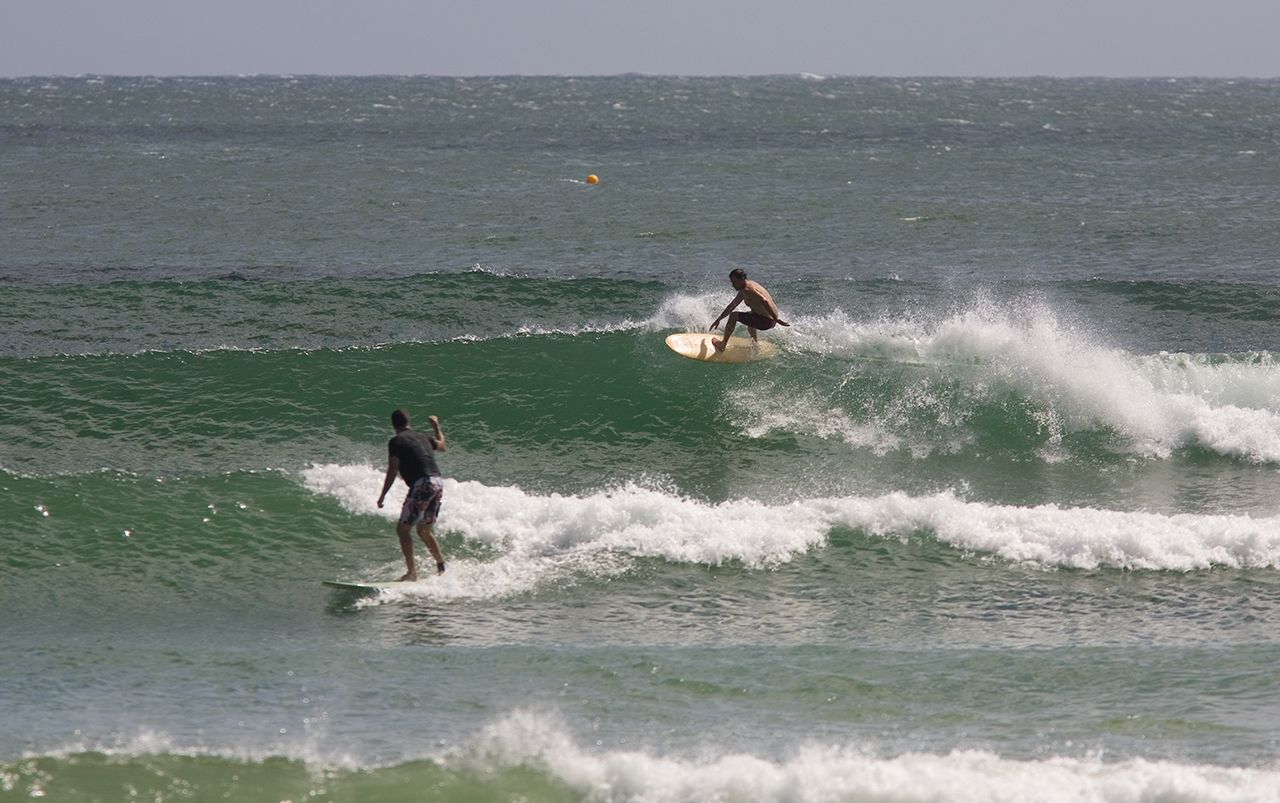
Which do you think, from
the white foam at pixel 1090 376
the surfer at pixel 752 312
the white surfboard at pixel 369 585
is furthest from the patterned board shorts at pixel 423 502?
the white foam at pixel 1090 376

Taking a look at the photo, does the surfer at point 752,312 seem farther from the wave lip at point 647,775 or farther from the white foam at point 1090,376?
the wave lip at point 647,775

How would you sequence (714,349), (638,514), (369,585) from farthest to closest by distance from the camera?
(714,349) → (638,514) → (369,585)

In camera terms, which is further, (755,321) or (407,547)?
(755,321)

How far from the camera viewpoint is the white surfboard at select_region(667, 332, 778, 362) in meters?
16.5

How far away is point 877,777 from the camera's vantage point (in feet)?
24.4

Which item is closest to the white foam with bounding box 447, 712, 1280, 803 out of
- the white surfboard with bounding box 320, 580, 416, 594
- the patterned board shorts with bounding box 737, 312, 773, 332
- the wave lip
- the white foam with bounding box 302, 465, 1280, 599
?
the wave lip

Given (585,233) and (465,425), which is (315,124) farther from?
(465,425)

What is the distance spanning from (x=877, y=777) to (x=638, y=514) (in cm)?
512

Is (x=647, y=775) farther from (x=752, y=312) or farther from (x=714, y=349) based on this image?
(x=714, y=349)

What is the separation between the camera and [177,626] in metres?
10.4

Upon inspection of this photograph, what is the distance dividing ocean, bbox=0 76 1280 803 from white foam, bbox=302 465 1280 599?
1.6 inches

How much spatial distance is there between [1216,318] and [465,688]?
16.3 meters

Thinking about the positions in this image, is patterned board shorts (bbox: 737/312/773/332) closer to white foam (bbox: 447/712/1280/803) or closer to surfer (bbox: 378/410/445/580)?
surfer (bbox: 378/410/445/580)

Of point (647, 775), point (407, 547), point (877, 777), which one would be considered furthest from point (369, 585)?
point (877, 777)
